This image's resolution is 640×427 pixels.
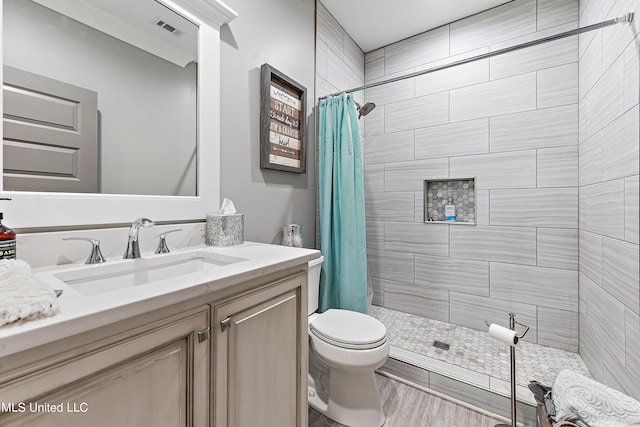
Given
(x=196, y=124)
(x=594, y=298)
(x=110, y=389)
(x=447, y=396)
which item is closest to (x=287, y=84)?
(x=196, y=124)

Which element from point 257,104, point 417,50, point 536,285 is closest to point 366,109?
point 257,104

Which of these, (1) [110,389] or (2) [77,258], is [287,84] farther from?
(1) [110,389]

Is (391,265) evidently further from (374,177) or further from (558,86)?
(558,86)

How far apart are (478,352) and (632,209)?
1.25 metres

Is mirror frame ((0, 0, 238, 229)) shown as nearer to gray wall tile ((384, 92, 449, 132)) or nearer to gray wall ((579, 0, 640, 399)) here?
gray wall tile ((384, 92, 449, 132))

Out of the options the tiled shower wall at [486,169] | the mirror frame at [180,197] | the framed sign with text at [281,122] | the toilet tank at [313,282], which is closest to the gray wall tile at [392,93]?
the tiled shower wall at [486,169]

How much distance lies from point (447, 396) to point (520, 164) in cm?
172

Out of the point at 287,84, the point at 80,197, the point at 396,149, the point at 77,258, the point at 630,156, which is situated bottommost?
the point at 77,258

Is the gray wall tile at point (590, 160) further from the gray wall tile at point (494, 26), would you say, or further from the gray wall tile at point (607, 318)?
the gray wall tile at point (494, 26)

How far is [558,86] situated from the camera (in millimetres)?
1986

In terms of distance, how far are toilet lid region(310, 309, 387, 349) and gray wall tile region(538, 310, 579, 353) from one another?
1.42 m

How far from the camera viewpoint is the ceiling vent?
120 centimetres

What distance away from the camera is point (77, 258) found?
0.93m

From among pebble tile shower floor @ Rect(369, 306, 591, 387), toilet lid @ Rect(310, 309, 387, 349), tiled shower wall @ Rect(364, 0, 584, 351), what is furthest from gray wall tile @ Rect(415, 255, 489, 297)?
toilet lid @ Rect(310, 309, 387, 349)
